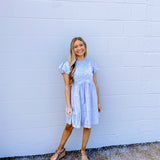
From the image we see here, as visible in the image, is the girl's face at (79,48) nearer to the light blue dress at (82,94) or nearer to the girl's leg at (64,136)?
the light blue dress at (82,94)

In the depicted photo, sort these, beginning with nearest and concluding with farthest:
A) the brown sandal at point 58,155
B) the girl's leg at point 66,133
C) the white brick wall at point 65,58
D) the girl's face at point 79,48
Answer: the girl's face at point 79,48
the white brick wall at point 65,58
the girl's leg at point 66,133
the brown sandal at point 58,155

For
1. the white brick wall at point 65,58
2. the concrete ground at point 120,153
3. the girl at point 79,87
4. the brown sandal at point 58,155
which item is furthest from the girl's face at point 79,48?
the concrete ground at point 120,153

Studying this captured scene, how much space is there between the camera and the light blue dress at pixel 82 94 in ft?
6.97

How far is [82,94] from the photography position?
215 cm

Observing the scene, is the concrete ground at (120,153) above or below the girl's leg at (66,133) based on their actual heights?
below

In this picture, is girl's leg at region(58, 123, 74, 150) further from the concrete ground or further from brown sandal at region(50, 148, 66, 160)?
the concrete ground

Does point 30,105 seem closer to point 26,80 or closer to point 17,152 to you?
point 26,80

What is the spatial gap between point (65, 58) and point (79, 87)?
1.62ft

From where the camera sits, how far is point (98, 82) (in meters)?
2.55

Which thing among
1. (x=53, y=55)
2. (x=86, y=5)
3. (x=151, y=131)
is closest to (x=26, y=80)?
(x=53, y=55)

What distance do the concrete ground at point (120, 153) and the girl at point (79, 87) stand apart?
0.71 m

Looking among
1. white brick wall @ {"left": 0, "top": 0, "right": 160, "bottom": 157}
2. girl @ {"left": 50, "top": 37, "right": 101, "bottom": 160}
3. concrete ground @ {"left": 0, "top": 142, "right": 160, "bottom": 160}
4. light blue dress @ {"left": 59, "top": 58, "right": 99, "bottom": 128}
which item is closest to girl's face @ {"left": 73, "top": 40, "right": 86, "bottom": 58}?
girl @ {"left": 50, "top": 37, "right": 101, "bottom": 160}

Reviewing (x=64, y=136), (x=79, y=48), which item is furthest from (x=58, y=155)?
(x=79, y=48)

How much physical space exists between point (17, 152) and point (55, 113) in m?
0.85
